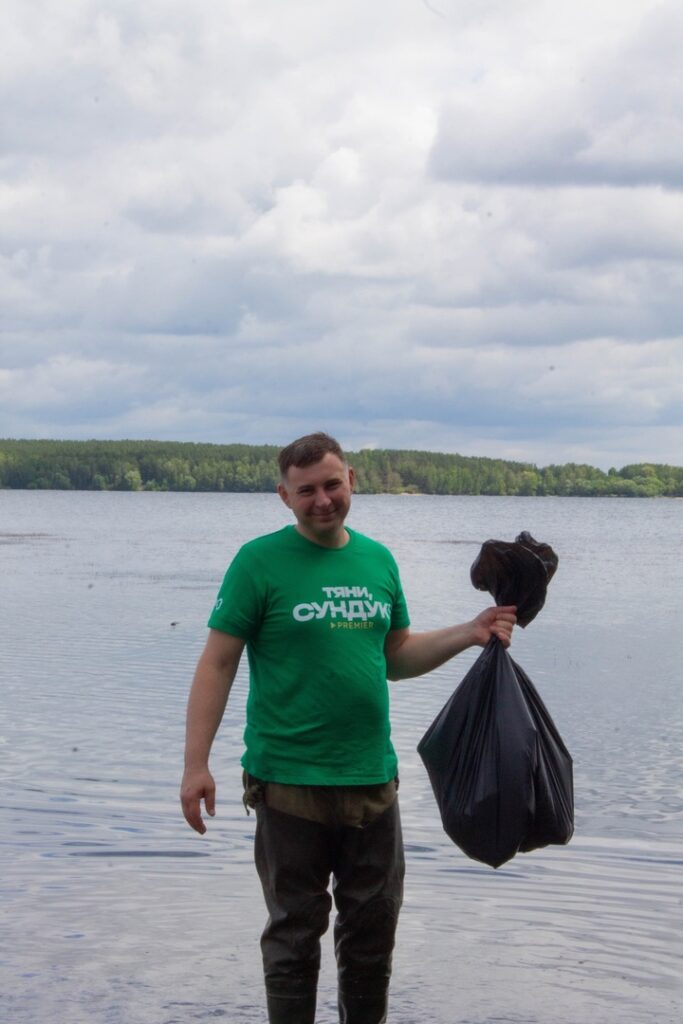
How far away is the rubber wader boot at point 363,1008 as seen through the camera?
401cm

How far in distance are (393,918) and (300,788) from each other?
44cm

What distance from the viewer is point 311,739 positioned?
3.91 meters

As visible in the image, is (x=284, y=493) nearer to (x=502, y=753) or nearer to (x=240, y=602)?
(x=240, y=602)

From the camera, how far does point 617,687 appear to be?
13.9m

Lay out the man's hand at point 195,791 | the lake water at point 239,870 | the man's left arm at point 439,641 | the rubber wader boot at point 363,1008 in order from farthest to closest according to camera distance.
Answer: the lake water at point 239,870 → the man's left arm at point 439,641 → the rubber wader boot at point 363,1008 → the man's hand at point 195,791

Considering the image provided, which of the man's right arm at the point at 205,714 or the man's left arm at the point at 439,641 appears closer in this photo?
the man's right arm at the point at 205,714

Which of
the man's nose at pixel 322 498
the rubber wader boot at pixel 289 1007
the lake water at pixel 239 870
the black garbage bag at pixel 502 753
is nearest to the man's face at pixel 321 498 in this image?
the man's nose at pixel 322 498

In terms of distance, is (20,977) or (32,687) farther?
(32,687)

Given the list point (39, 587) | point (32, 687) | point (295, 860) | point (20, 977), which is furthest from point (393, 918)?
point (39, 587)

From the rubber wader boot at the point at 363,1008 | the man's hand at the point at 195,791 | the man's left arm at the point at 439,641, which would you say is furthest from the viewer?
the man's left arm at the point at 439,641

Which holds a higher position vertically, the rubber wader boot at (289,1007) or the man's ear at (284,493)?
the man's ear at (284,493)

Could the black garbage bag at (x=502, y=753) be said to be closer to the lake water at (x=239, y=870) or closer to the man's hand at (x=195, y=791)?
the man's hand at (x=195, y=791)

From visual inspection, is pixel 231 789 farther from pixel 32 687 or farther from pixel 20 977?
pixel 32 687

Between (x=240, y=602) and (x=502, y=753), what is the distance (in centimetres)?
81
